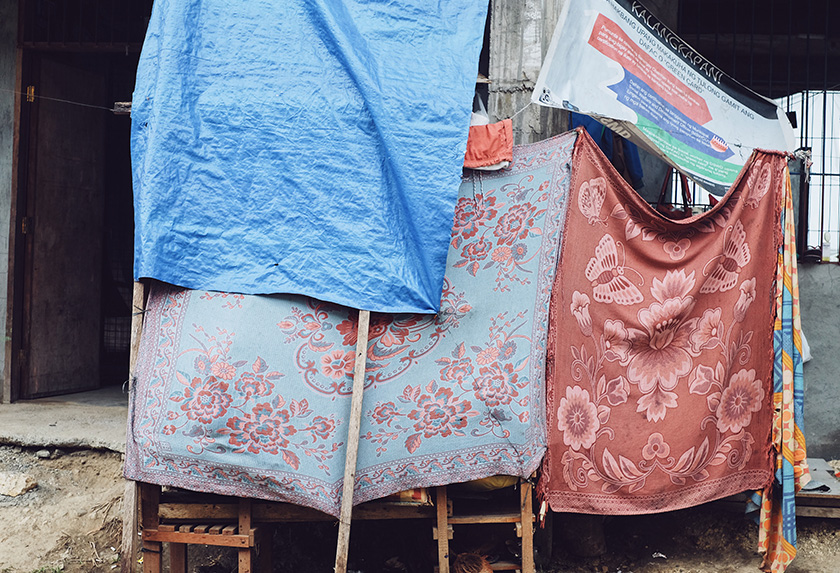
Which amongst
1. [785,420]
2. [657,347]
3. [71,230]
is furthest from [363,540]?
[71,230]

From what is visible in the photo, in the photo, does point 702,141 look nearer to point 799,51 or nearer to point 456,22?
point 456,22

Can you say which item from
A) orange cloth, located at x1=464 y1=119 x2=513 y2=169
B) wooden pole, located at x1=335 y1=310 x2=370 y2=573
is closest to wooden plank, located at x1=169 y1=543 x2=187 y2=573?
wooden pole, located at x1=335 y1=310 x2=370 y2=573

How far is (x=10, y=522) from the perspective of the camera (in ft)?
13.6

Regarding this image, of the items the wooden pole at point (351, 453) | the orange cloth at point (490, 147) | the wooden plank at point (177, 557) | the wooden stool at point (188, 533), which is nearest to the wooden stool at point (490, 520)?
the wooden pole at point (351, 453)

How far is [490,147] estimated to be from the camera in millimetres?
3602

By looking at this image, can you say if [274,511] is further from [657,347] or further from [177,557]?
[657,347]

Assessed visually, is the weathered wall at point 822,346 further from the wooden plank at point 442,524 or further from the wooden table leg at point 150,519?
the wooden table leg at point 150,519

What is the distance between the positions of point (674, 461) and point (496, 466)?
0.97 meters

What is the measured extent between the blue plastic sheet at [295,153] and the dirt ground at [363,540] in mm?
1682

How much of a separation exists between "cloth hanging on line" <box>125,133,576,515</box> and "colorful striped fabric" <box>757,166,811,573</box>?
1270mm

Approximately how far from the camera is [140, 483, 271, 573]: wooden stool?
11.1 feet

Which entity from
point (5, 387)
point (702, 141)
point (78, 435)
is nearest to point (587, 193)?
point (702, 141)

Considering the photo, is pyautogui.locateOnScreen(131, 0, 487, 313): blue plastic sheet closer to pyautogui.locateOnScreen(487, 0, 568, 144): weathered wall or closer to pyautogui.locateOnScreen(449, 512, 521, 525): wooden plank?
pyautogui.locateOnScreen(487, 0, 568, 144): weathered wall

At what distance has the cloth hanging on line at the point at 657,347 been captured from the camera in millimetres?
3557
